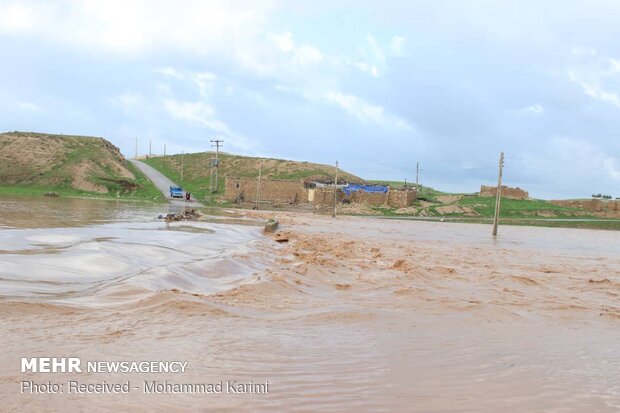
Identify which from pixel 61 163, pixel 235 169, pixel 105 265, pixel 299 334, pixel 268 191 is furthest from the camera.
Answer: pixel 235 169

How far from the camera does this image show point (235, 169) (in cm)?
9538

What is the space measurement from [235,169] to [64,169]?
107ft

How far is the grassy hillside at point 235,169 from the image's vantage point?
87500mm

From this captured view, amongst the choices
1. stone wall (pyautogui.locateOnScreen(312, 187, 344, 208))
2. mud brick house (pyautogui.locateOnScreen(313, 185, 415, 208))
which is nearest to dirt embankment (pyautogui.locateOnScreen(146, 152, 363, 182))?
mud brick house (pyautogui.locateOnScreen(313, 185, 415, 208))

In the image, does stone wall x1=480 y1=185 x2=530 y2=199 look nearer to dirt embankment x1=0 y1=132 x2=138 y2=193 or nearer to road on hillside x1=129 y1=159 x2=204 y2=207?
road on hillside x1=129 y1=159 x2=204 y2=207

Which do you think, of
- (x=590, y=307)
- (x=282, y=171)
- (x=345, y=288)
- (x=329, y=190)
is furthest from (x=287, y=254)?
(x=282, y=171)

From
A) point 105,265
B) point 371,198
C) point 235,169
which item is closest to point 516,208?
point 371,198

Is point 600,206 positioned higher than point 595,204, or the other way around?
point 595,204

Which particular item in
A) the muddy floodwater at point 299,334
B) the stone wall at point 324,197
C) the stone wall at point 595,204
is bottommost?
the muddy floodwater at point 299,334

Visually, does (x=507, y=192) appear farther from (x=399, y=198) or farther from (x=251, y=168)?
(x=251, y=168)

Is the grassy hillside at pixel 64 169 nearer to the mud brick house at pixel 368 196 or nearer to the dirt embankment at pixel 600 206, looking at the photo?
the mud brick house at pixel 368 196

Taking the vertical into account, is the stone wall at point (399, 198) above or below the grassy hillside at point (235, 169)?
below

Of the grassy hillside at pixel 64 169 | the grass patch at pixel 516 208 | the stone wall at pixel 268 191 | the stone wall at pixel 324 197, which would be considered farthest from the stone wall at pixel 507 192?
the grassy hillside at pixel 64 169

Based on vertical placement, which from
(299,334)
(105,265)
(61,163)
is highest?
(61,163)
